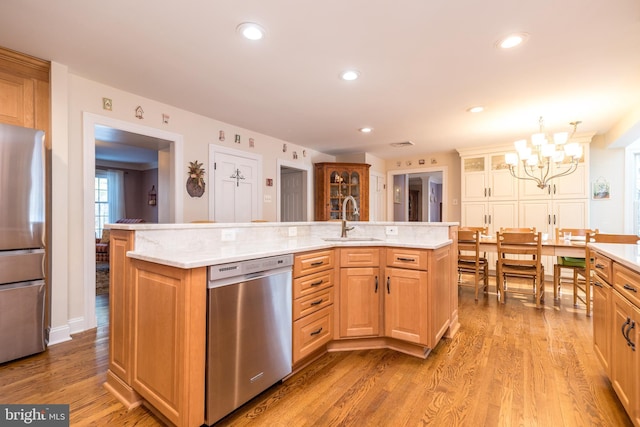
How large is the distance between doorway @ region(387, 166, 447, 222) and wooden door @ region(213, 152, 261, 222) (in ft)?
11.3

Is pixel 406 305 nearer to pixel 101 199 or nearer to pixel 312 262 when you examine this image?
pixel 312 262

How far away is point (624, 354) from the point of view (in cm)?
151

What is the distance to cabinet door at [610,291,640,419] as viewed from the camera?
4.57 ft

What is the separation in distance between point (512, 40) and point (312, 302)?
2.37 metres

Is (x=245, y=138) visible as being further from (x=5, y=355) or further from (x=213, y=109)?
(x=5, y=355)

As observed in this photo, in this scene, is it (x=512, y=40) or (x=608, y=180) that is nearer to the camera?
(x=512, y=40)

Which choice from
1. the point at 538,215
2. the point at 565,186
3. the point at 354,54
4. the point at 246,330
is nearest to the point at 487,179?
the point at 538,215

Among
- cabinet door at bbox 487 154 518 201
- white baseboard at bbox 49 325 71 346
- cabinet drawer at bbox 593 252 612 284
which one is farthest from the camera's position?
cabinet door at bbox 487 154 518 201

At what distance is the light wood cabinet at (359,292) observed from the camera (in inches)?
96.9

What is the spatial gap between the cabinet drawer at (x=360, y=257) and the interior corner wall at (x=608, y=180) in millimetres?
4625

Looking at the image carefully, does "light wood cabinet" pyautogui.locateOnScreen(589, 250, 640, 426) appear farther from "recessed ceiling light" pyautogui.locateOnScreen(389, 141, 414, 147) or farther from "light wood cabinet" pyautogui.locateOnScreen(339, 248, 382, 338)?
"recessed ceiling light" pyautogui.locateOnScreen(389, 141, 414, 147)

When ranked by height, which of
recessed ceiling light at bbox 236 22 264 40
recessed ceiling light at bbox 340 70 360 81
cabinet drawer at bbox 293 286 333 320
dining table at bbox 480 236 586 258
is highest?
recessed ceiling light at bbox 236 22 264 40

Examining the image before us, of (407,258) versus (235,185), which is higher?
(235,185)

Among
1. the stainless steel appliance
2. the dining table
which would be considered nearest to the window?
the stainless steel appliance
